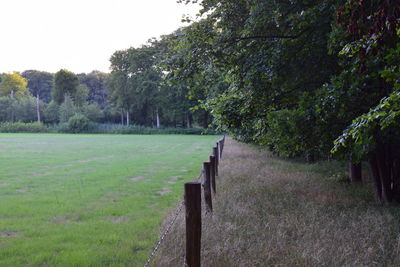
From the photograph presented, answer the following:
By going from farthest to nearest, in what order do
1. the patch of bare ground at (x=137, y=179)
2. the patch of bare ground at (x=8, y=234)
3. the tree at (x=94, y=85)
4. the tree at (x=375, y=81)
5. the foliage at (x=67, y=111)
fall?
1. the tree at (x=94, y=85)
2. the foliage at (x=67, y=111)
3. the patch of bare ground at (x=137, y=179)
4. the patch of bare ground at (x=8, y=234)
5. the tree at (x=375, y=81)

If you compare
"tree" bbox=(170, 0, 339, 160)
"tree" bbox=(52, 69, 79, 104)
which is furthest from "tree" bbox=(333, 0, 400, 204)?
"tree" bbox=(52, 69, 79, 104)

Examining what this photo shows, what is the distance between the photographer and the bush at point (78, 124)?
264 feet

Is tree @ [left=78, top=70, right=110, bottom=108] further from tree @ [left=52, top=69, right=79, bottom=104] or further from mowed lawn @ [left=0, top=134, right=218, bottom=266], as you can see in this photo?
mowed lawn @ [left=0, top=134, right=218, bottom=266]

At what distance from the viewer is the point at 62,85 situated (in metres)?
103

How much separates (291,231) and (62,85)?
104m

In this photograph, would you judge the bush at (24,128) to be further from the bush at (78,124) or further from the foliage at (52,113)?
the foliage at (52,113)

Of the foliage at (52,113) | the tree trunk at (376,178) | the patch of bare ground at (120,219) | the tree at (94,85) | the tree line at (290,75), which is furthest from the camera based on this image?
the tree at (94,85)

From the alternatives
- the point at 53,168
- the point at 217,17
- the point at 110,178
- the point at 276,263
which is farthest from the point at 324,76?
the point at 53,168

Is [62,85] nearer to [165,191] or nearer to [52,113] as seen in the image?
[52,113]

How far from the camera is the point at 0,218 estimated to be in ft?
29.9

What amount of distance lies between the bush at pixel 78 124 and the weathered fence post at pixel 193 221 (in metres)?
79.9

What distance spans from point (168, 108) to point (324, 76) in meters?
70.1

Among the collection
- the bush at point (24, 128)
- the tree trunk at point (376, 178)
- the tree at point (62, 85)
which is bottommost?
the tree trunk at point (376, 178)

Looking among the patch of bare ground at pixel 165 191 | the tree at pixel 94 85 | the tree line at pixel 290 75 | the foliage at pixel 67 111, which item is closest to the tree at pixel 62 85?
the foliage at pixel 67 111
